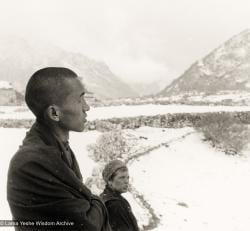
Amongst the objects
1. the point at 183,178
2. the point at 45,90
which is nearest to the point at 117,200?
the point at 45,90

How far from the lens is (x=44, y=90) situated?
5.61 feet

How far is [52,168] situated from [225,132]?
1640 centimetres

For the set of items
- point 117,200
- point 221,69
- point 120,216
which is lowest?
point 120,216

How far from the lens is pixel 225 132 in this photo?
57.2ft

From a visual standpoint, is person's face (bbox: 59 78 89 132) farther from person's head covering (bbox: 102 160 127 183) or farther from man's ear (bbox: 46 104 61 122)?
person's head covering (bbox: 102 160 127 183)

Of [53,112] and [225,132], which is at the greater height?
[53,112]

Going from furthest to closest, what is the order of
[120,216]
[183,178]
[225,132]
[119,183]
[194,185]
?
1. [225,132]
2. [183,178]
3. [194,185]
4. [119,183]
5. [120,216]

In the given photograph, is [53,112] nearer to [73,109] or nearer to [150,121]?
[73,109]

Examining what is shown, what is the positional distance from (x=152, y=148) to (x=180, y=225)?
582cm

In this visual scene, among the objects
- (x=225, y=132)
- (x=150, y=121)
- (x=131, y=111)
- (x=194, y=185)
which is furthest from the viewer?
(x=131, y=111)

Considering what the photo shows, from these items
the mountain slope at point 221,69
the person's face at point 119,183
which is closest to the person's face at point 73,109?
the person's face at point 119,183

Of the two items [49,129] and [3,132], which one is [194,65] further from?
[49,129]

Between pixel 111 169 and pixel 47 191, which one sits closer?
pixel 47 191

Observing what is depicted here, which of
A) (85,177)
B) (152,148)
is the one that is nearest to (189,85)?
(152,148)
